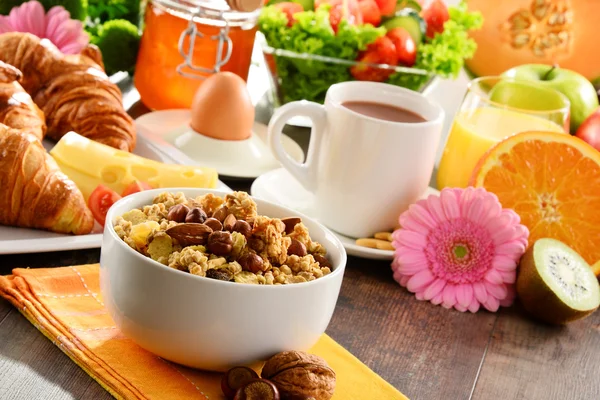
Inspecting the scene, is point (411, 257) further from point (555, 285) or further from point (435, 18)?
point (435, 18)

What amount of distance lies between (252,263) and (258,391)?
154mm

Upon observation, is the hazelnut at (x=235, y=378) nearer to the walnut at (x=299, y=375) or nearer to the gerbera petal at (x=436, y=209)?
the walnut at (x=299, y=375)

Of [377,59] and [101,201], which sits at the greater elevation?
[377,59]

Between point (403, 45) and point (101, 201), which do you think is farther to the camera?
point (403, 45)

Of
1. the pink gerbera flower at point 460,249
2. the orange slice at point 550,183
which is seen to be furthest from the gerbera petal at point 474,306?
the orange slice at point 550,183

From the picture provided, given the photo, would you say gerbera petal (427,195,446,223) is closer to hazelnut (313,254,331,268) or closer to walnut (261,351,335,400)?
hazelnut (313,254,331,268)

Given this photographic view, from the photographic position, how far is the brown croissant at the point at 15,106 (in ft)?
5.00

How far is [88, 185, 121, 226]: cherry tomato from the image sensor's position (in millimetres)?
1423

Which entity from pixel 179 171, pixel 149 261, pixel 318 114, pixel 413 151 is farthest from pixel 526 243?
Answer: pixel 149 261

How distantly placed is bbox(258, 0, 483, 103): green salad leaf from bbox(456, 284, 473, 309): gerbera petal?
2.33 ft

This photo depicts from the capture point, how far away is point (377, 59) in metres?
1.98

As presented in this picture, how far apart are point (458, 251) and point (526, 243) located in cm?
12

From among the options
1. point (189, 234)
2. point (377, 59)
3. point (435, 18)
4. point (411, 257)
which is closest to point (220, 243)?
point (189, 234)

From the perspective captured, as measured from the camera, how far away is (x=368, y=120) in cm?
151
